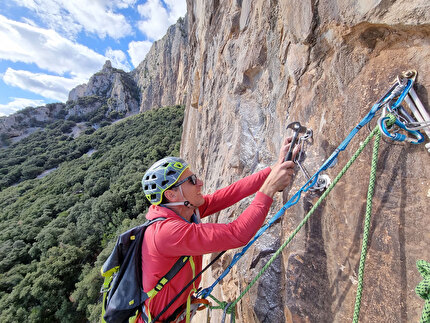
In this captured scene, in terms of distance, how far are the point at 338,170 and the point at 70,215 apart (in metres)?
30.0

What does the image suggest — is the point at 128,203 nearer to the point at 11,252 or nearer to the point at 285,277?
the point at 11,252

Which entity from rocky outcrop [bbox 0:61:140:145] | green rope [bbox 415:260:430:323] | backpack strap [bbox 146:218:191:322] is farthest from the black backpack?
rocky outcrop [bbox 0:61:140:145]

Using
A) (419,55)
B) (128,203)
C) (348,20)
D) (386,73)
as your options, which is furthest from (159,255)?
(128,203)

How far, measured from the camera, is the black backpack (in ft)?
6.82

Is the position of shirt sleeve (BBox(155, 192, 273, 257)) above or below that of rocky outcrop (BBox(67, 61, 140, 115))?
below

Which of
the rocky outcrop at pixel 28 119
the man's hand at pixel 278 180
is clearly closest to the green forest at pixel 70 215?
the man's hand at pixel 278 180

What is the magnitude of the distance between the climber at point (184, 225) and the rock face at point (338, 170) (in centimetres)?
51

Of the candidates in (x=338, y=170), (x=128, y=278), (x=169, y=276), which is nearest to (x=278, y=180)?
(x=338, y=170)

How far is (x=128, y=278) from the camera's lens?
210cm

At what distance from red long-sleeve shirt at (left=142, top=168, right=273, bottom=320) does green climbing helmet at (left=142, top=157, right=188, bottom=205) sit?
5.1 inches

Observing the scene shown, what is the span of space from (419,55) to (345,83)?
1.84ft

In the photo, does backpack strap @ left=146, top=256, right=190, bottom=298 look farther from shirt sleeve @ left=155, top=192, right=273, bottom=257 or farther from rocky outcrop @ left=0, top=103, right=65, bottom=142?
rocky outcrop @ left=0, top=103, right=65, bottom=142

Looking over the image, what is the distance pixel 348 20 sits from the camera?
78.7 inches

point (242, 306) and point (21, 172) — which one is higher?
point (242, 306)
